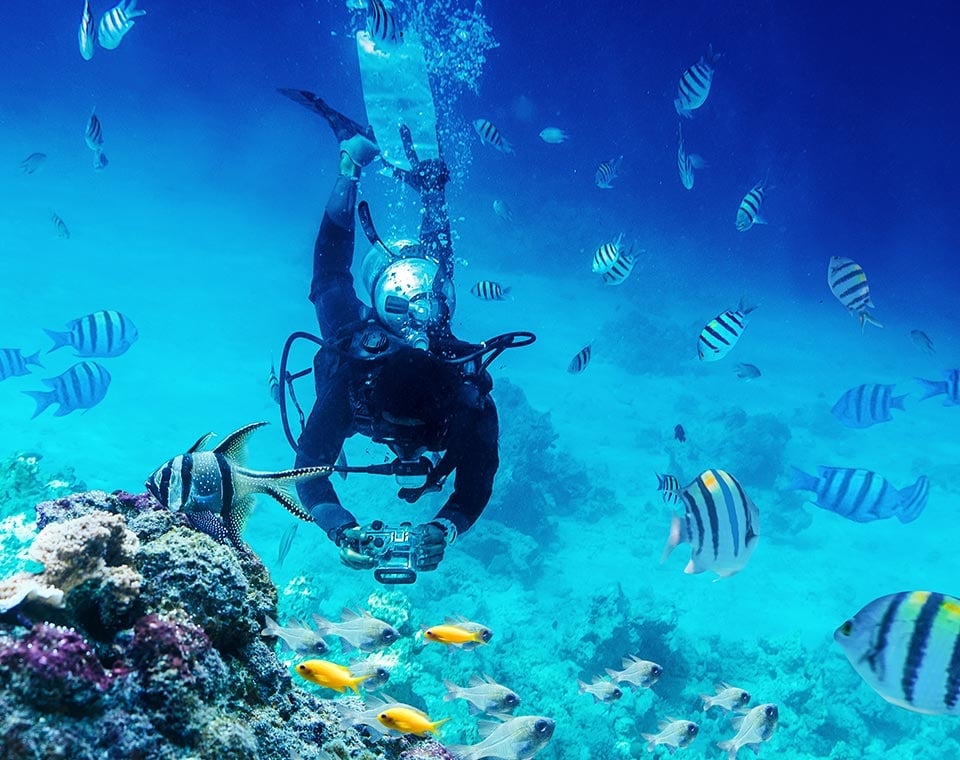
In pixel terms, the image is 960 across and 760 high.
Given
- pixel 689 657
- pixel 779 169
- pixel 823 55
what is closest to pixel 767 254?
pixel 779 169

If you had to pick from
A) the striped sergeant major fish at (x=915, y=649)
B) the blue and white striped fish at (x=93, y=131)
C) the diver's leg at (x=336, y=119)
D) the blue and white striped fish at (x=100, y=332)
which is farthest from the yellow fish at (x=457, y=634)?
the blue and white striped fish at (x=93, y=131)

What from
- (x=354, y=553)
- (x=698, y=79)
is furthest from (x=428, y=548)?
(x=698, y=79)

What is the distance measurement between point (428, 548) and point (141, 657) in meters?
1.65

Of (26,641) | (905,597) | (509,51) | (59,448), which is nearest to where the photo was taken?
(26,641)

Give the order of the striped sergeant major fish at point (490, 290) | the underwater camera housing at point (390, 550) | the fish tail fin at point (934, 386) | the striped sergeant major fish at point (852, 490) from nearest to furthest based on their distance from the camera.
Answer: the underwater camera housing at point (390, 550) < the striped sergeant major fish at point (852, 490) < the fish tail fin at point (934, 386) < the striped sergeant major fish at point (490, 290)

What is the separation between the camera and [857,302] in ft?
20.5

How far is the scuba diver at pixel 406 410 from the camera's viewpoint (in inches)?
133

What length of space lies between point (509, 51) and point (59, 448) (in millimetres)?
34601

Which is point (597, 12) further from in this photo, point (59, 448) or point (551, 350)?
point (59, 448)

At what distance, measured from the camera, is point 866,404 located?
6863 millimetres

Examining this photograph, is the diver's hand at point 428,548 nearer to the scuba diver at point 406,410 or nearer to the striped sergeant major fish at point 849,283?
the scuba diver at point 406,410

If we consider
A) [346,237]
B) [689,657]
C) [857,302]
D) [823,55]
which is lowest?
[689,657]

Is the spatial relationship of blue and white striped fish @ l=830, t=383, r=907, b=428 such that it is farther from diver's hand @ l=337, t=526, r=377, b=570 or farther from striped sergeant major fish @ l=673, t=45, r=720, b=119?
diver's hand @ l=337, t=526, r=377, b=570

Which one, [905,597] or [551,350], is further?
[551,350]
